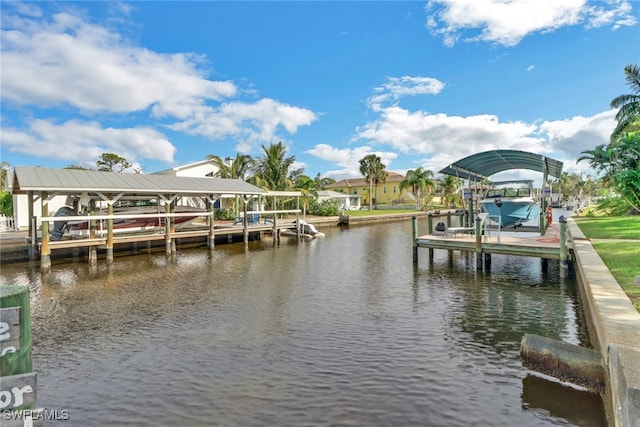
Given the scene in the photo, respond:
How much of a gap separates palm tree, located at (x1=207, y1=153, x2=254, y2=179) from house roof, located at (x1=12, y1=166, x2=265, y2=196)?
12091 millimetres

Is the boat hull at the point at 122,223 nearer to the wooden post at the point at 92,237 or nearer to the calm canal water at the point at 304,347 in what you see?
the wooden post at the point at 92,237

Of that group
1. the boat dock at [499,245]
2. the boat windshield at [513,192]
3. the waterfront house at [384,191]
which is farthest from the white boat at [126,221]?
the waterfront house at [384,191]

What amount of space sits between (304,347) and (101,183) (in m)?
13.8

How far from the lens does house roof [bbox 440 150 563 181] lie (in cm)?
1508

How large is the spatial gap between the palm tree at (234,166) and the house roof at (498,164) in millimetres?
21435

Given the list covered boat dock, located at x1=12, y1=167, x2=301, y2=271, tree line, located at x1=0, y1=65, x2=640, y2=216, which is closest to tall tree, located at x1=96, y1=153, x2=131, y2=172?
tree line, located at x1=0, y1=65, x2=640, y2=216

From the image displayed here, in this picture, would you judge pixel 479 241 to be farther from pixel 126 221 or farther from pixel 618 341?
pixel 126 221

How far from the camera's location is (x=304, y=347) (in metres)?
6.74

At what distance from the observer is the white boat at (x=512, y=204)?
53.1ft

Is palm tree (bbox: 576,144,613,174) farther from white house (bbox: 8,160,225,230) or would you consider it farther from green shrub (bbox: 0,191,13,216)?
green shrub (bbox: 0,191,13,216)

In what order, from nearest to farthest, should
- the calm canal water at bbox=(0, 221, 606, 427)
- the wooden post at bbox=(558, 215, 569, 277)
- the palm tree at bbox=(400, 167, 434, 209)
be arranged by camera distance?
the calm canal water at bbox=(0, 221, 606, 427) < the wooden post at bbox=(558, 215, 569, 277) < the palm tree at bbox=(400, 167, 434, 209)

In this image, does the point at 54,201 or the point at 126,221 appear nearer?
the point at 126,221

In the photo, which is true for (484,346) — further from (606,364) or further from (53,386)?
(53,386)

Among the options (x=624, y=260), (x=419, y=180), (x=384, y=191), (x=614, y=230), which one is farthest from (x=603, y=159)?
(x=384, y=191)
